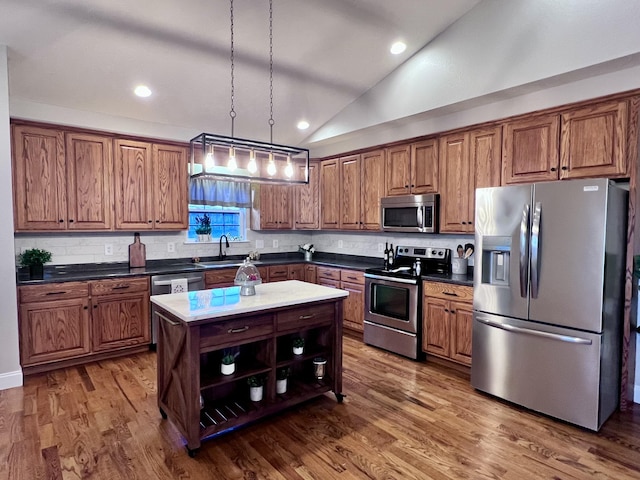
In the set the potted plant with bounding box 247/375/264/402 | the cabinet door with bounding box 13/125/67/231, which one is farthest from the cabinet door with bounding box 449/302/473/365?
the cabinet door with bounding box 13/125/67/231

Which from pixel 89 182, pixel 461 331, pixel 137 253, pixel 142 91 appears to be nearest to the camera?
pixel 461 331

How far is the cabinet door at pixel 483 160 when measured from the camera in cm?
353

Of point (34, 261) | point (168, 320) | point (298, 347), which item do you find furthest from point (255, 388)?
point (34, 261)

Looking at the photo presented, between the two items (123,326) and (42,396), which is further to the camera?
(123,326)

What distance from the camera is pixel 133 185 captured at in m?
4.36

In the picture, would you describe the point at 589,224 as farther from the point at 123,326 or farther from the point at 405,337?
the point at 123,326

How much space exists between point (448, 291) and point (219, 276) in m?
2.74

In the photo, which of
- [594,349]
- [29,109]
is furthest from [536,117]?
[29,109]

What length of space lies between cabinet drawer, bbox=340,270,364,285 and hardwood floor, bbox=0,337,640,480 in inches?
61.0

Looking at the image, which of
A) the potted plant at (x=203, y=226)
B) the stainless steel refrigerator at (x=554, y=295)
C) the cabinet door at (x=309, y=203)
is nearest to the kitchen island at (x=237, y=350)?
the stainless steel refrigerator at (x=554, y=295)

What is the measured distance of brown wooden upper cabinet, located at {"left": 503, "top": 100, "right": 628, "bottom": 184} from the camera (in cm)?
280

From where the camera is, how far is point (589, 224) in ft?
8.49

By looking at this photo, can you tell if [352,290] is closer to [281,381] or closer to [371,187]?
[371,187]

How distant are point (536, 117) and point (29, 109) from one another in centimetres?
484
